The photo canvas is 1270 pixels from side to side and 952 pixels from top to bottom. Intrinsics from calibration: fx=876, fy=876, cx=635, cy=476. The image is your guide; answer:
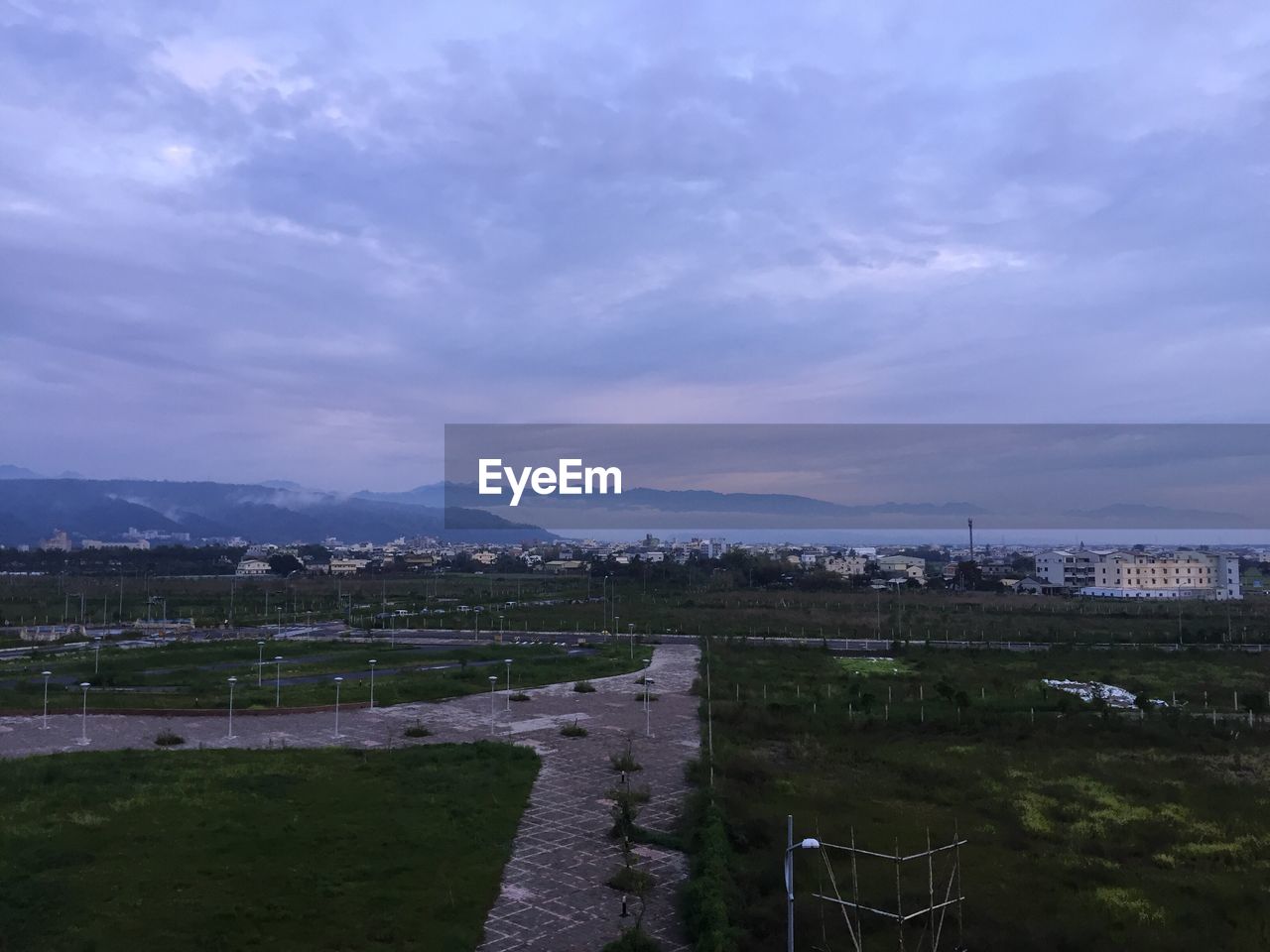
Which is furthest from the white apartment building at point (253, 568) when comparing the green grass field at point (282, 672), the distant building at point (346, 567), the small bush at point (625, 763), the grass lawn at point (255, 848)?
the small bush at point (625, 763)

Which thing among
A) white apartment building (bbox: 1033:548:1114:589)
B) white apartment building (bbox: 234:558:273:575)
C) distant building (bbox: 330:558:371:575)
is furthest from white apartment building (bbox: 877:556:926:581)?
white apartment building (bbox: 234:558:273:575)

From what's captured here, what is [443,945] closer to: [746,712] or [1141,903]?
[1141,903]

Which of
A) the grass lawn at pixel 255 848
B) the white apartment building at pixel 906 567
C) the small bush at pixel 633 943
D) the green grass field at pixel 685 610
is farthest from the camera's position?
the white apartment building at pixel 906 567

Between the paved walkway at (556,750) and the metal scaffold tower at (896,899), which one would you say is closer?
the metal scaffold tower at (896,899)

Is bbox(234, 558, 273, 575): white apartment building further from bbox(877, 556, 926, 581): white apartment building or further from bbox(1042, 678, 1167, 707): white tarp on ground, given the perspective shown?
bbox(1042, 678, 1167, 707): white tarp on ground

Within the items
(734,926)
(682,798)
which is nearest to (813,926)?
(734,926)

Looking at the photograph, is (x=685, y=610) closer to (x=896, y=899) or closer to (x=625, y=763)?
(x=625, y=763)

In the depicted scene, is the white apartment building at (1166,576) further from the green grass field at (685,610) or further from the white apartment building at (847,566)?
the white apartment building at (847,566)
